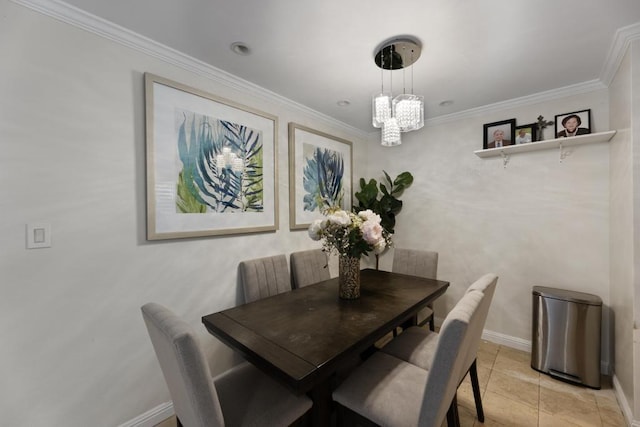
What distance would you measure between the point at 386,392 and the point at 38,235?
6.21 ft

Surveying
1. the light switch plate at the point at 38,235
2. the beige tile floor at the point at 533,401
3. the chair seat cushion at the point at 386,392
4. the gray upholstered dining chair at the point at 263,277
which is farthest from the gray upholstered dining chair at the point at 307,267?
the light switch plate at the point at 38,235

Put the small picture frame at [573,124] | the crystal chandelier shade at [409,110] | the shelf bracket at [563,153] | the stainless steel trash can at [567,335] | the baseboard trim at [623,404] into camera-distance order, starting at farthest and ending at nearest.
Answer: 1. the shelf bracket at [563,153]
2. the small picture frame at [573,124]
3. the stainless steel trash can at [567,335]
4. the crystal chandelier shade at [409,110]
5. the baseboard trim at [623,404]

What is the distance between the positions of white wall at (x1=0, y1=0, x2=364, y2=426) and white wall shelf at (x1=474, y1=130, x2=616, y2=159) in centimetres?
285

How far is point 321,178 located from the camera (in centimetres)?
295

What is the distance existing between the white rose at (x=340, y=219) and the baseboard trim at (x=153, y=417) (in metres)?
1.64

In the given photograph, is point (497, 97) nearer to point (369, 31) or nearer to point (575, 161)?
point (575, 161)

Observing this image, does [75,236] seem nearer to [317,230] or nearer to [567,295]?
[317,230]

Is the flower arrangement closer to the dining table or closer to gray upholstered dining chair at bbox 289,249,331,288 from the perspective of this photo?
the dining table

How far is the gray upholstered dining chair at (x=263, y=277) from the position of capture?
2.04 metres

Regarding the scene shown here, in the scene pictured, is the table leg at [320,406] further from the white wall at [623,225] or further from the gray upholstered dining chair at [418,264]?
the white wall at [623,225]

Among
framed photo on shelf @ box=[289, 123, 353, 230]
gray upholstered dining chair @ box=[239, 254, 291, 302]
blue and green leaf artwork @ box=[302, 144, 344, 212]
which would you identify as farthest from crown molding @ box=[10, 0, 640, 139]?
gray upholstered dining chair @ box=[239, 254, 291, 302]

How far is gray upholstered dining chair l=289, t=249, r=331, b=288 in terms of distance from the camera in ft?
7.80

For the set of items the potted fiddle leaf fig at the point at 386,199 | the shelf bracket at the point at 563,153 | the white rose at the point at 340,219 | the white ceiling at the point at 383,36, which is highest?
the white ceiling at the point at 383,36

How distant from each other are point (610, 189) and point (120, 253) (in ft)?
12.0
